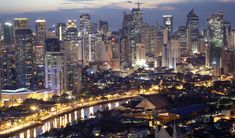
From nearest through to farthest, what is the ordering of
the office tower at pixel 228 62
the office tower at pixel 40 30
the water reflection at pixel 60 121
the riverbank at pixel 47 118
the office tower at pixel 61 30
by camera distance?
1. the riverbank at pixel 47 118
2. the water reflection at pixel 60 121
3. the office tower at pixel 228 62
4. the office tower at pixel 40 30
5. the office tower at pixel 61 30

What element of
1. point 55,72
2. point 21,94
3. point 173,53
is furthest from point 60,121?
point 173,53

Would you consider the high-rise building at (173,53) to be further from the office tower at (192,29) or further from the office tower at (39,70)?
the office tower at (39,70)

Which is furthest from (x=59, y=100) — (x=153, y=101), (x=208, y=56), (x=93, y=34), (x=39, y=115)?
(x=93, y=34)

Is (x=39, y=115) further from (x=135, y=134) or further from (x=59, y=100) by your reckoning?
(x=135, y=134)

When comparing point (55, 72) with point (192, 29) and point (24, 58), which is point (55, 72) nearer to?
point (24, 58)

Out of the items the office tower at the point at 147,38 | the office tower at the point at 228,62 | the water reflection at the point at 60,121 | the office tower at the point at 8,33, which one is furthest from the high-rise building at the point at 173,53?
the water reflection at the point at 60,121

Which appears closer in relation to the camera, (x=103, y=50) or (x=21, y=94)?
(x=21, y=94)
